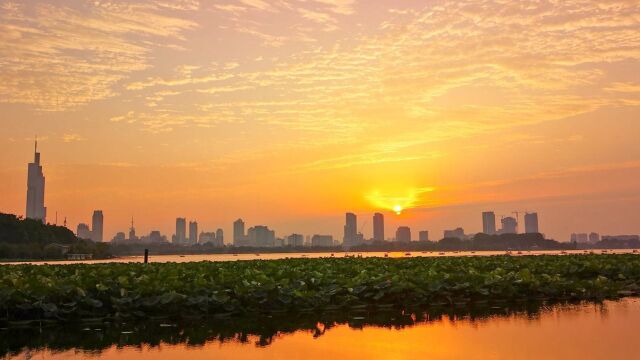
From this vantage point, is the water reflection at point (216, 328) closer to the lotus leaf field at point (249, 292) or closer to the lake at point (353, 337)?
the lake at point (353, 337)

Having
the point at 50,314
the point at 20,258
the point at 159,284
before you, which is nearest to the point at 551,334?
the point at 159,284

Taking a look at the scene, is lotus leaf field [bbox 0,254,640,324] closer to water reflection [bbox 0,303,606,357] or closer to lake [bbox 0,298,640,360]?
Answer: water reflection [bbox 0,303,606,357]

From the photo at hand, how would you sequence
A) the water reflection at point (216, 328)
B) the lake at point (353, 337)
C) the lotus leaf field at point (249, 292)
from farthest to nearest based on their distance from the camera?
the lotus leaf field at point (249, 292) → the water reflection at point (216, 328) → the lake at point (353, 337)

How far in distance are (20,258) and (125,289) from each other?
73.8 metres

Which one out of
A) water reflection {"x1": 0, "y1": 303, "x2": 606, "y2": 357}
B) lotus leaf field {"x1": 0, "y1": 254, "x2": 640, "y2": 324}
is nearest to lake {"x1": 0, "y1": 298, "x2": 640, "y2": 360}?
water reflection {"x1": 0, "y1": 303, "x2": 606, "y2": 357}

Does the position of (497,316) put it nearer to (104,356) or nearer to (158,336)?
(158,336)

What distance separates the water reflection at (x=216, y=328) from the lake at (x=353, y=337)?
20 mm

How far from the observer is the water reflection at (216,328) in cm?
1078

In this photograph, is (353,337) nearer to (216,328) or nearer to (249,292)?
(216,328)

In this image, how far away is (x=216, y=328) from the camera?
1248cm

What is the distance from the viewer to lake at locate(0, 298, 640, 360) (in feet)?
31.5

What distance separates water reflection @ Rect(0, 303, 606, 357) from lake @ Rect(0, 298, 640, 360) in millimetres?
20

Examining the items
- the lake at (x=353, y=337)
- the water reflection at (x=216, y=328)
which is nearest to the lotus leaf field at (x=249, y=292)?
the water reflection at (x=216, y=328)

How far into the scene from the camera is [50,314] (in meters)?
13.1
